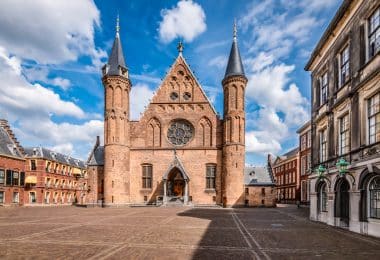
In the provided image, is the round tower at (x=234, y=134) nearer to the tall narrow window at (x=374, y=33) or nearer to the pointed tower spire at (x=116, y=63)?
the pointed tower spire at (x=116, y=63)

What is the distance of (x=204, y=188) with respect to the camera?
38.0 meters

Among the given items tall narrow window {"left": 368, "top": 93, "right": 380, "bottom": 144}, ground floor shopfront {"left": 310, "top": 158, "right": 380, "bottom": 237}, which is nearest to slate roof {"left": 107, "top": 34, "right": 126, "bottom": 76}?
ground floor shopfront {"left": 310, "top": 158, "right": 380, "bottom": 237}

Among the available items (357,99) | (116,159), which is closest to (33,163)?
(116,159)

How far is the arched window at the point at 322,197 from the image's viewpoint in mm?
19812

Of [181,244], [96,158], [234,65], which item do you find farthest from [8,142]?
[181,244]

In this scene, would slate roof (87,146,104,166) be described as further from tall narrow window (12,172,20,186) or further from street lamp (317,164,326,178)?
street lamp (317,164,326,178)

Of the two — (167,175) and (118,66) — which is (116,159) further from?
(118,66)

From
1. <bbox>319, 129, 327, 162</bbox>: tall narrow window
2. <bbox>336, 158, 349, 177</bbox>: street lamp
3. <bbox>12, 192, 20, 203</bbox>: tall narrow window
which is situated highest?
<bbox>319, 129, 327, 162</bbox>: tall narrow window

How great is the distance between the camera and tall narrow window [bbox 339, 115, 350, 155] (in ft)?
54.3

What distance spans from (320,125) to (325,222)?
636cm

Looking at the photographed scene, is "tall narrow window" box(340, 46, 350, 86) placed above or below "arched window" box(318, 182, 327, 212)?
above

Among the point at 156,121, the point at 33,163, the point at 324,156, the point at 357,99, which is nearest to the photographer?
the point at 357,99

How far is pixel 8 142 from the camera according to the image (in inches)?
1633

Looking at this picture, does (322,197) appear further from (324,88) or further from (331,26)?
(331,26)
